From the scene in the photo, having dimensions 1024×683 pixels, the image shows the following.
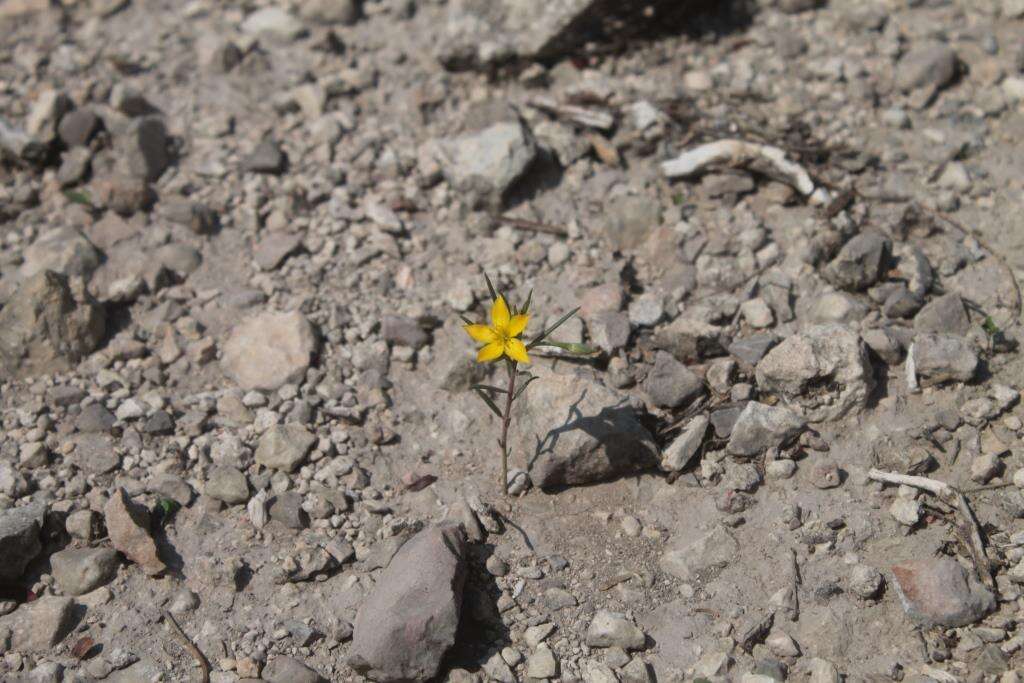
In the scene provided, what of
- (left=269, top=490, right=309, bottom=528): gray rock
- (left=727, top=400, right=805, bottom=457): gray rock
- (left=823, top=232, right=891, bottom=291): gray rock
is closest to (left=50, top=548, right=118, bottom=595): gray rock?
(left=269, top=490, right=309, bottom=528): gray rock

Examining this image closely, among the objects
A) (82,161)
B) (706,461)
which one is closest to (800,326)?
(706,461)

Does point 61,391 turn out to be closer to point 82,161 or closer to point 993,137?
point 82,161

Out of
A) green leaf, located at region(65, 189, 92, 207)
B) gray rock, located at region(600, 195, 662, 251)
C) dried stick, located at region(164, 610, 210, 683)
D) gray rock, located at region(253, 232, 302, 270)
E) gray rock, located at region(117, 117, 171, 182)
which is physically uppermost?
gray rock, located at region(117, 117, 171, 182)

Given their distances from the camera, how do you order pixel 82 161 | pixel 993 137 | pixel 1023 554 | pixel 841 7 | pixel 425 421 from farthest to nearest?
pixel 841 7
pixel 82 161
pixel 993 137
pixel 425 421
pixel 1023 554

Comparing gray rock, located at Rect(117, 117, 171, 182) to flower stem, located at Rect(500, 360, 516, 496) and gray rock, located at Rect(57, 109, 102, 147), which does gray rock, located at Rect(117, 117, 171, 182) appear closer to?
gray rock, located at Rect(57, 109, 102, 147)

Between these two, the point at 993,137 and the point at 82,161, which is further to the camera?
the point at 82,161

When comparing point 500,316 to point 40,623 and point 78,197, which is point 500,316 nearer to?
point 40,623
